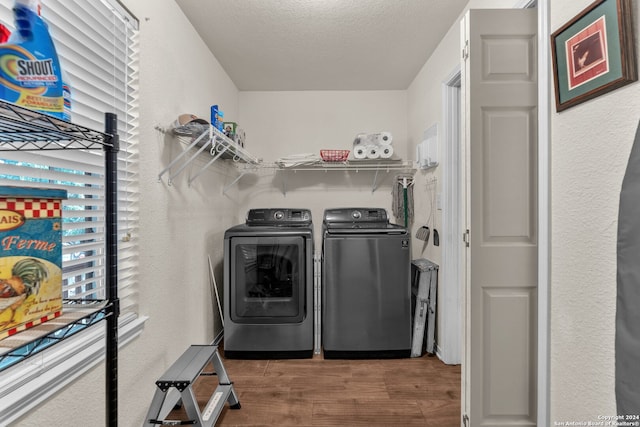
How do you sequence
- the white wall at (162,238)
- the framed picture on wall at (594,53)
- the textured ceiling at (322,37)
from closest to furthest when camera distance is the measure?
the framed picture on wall at (594,53) < the white wall at (162,238) < the textured ceiling at (322,37)

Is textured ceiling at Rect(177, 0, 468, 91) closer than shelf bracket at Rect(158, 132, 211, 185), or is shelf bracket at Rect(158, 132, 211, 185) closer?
shelf bracket at Rect(158, 132, 211, 185)

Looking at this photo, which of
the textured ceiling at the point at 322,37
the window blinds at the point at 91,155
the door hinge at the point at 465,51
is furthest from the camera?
the textured ceiling at the point at 322,37

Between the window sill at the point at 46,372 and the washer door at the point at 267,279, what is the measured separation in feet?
3.71

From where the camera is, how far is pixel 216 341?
274 centimetres

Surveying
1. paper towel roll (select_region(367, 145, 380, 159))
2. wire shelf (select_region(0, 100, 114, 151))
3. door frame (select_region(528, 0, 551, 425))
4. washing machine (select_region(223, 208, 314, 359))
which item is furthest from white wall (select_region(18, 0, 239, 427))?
door frame (select_region(528, 0, 551, 425))

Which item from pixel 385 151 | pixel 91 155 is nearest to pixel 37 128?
pixel 91 155

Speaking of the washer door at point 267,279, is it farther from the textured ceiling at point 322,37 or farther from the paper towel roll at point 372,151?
the textured ceiling at point 322,37

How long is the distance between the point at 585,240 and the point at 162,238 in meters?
1.89

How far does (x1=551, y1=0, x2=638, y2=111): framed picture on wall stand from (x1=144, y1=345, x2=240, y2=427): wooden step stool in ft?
6.19

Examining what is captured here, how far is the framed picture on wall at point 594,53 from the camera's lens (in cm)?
88

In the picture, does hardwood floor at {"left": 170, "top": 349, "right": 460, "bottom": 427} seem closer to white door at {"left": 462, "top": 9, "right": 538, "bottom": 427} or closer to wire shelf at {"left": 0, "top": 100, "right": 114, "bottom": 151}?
white door at {"left": 462, "top": 9, "right": 538, "bottom": 427}

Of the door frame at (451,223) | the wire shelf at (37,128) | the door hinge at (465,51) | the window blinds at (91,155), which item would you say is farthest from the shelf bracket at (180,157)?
the door frame at (451,223)

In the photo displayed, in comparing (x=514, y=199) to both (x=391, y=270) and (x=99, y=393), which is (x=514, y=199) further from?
(x=99, y=393)

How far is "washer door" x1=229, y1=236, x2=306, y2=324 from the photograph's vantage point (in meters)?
2.50
